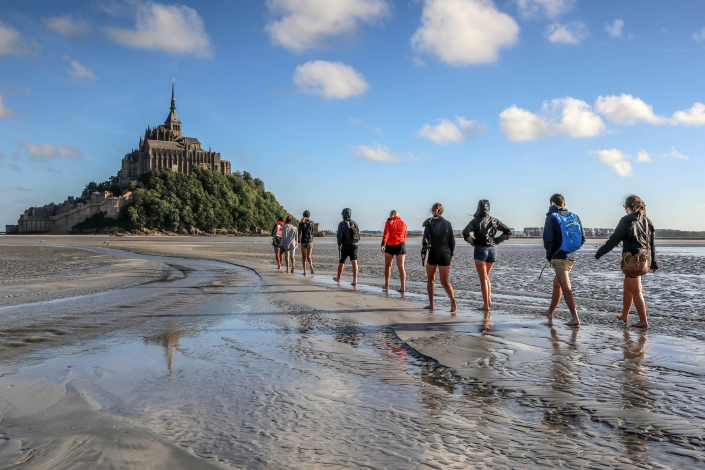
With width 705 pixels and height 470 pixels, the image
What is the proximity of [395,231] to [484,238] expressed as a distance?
3.52 meters

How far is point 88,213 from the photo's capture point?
4953 inches

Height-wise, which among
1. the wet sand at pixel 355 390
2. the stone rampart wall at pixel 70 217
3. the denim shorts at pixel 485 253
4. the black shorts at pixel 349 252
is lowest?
the wet sand at pixel 355 390

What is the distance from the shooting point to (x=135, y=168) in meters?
143

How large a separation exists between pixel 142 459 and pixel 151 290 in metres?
9.27

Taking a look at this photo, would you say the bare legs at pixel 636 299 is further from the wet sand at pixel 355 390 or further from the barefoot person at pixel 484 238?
the barefoot person at pixel 484 238

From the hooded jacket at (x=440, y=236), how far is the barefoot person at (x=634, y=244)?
2.44m

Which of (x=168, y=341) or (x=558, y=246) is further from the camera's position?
(x=558, y=246)

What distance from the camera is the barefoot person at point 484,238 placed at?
8750 millimetres

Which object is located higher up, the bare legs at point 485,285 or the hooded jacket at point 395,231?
the hooded jacket at point 395,231

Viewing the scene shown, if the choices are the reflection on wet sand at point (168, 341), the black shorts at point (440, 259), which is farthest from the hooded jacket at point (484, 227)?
A: the reflection on wet sand at point (168, 341)

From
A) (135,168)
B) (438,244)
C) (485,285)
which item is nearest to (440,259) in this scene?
(438,244)

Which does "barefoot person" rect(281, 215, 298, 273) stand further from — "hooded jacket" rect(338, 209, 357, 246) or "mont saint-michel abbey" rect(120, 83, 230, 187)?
"mont saint-michel abbey" rect(120, 83, 230, 187)

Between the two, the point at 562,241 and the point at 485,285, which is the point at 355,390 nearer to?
the point at 562,241

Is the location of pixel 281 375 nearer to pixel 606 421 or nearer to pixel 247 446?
pixel 247 446
